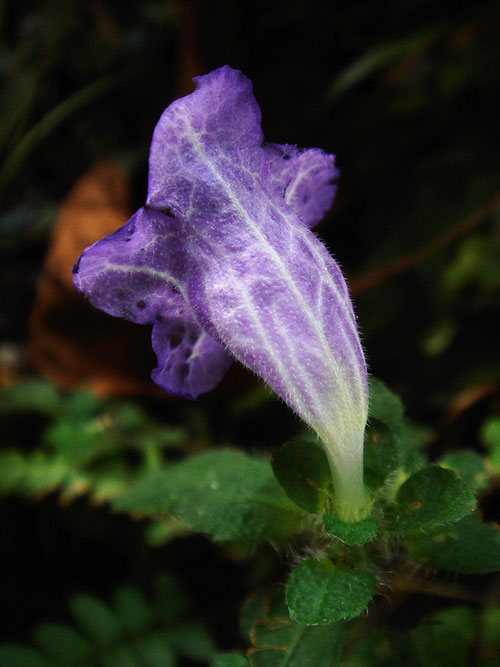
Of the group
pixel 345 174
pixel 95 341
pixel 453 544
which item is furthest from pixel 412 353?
pixel 453 544

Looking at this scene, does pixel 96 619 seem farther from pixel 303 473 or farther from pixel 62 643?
pixel 303 473

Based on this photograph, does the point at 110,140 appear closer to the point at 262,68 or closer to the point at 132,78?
the point at 132,78

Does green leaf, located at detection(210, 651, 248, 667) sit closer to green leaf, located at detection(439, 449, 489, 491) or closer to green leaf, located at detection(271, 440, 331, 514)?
green leaf, located at detection(271, 440, 331, 514)

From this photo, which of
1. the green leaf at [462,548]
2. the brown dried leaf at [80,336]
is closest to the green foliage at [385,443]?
the green leaf at [462,548]

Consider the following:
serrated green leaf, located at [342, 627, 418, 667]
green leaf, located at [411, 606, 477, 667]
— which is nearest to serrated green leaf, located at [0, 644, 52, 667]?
serrated green leaf, located at [342, 627, 418, 667]

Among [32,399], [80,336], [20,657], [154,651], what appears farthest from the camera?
[80,336]

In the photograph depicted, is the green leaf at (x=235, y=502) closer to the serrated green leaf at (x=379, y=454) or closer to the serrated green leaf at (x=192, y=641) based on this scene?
the serrated green leaf at (x=379, y=454)

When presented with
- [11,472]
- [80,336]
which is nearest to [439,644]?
[11,472]
